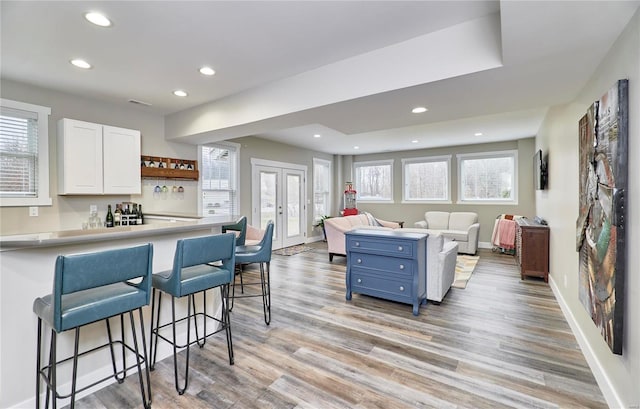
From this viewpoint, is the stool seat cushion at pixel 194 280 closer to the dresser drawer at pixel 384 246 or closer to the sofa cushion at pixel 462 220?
the dresser drawer at pixel 384 246

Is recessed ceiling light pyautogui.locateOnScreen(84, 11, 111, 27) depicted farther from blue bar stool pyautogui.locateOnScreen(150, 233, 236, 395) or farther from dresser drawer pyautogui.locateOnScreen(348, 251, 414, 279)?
dresser drawer pyautogui.locateOnScreen(348, 251, 414, 279)

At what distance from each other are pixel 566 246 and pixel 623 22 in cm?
220

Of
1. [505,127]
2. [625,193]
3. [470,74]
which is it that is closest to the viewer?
[625,193]

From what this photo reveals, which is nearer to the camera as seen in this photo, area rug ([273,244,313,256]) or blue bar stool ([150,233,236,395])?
blue bar stool ([150,233,236,395])

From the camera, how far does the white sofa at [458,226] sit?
6258 millimetres

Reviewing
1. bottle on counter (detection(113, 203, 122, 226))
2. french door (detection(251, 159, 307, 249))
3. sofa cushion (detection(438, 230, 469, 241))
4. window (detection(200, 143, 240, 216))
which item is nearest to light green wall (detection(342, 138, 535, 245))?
sofa cushion (detection(438, 230, 469, 241))

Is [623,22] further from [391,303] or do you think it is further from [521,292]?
[521,292]

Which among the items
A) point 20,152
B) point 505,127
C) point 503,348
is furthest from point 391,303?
point 20,152

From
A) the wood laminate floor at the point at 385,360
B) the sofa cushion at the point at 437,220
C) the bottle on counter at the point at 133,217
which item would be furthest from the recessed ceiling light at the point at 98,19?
the sofa cushion at the point at 437,220

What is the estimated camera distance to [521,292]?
12.8 ft

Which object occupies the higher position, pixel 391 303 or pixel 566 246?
pixel 566 246

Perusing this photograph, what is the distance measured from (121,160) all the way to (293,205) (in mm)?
4164

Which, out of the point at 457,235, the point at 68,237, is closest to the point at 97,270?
the point at 68,237

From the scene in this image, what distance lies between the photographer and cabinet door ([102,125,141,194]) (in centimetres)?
372
